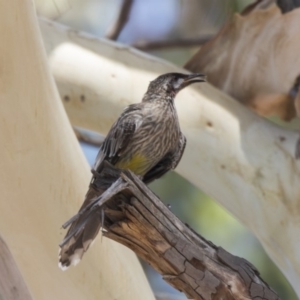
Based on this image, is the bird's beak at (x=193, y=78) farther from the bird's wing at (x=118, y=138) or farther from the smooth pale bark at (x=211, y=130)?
the smooth pale bark at (x=211, y=130)

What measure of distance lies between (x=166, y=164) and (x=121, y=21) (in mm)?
1906

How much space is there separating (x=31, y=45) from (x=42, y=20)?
1.22m

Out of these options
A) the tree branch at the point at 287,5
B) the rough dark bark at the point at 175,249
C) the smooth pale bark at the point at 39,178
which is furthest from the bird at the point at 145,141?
the tree branch at the point at 287,5

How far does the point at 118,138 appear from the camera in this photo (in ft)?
8.09

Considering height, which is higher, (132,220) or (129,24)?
(132,220)

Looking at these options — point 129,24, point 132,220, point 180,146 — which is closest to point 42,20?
point 129,24

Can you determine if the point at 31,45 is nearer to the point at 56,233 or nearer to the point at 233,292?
the point at 56,233

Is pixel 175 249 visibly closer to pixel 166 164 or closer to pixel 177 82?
pixel 166 164

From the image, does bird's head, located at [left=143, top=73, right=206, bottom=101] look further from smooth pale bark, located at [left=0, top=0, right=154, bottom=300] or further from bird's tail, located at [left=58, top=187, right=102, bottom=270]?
bird's tail, located at [left=58, top=187, right=102, bottom=270]

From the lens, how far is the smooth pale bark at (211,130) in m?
3.25

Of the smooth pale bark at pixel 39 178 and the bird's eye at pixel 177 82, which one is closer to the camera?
the smooth pale bark at pixel 39 178

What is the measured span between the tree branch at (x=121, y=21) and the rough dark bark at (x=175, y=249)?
260cm

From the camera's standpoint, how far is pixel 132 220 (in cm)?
182

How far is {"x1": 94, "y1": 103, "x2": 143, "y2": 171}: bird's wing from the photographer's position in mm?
2455
